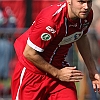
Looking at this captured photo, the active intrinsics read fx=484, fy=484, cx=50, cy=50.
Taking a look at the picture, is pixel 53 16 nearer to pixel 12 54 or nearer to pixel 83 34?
pixel 83 34

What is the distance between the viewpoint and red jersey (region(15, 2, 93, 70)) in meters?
5.20

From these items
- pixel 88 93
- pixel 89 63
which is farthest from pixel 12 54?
pixel 89 63

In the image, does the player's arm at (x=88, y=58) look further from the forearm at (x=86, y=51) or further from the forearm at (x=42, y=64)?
the forearm at (x=42, y=64)

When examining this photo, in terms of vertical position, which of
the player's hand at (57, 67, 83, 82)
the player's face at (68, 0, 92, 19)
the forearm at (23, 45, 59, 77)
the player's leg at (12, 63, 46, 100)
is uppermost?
the player's face at (68, 0, 92, 19)

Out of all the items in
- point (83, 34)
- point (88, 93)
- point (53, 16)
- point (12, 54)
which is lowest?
point (88, 93)

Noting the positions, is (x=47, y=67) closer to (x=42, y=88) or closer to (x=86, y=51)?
(x=42, y=88)

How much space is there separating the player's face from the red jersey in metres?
0.11

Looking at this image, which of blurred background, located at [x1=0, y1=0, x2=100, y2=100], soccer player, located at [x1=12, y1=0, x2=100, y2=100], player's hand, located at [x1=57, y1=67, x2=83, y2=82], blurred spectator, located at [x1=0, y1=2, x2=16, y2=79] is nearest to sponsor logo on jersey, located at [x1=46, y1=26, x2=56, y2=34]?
soccer player, located at [x1=12, y1=0, x2=100, y2=100]

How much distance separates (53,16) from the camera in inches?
205

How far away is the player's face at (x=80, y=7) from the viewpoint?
5172 millimetres

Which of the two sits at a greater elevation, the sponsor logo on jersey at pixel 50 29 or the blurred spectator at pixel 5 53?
the sponsor logo on jersey at pixel 50 29

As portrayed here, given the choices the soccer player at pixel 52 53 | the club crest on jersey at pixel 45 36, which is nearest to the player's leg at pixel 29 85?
the soccer player at pixel 52 53

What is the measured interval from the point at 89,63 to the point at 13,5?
6.85 metres

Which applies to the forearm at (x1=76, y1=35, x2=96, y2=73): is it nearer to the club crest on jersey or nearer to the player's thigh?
the player's thigh
